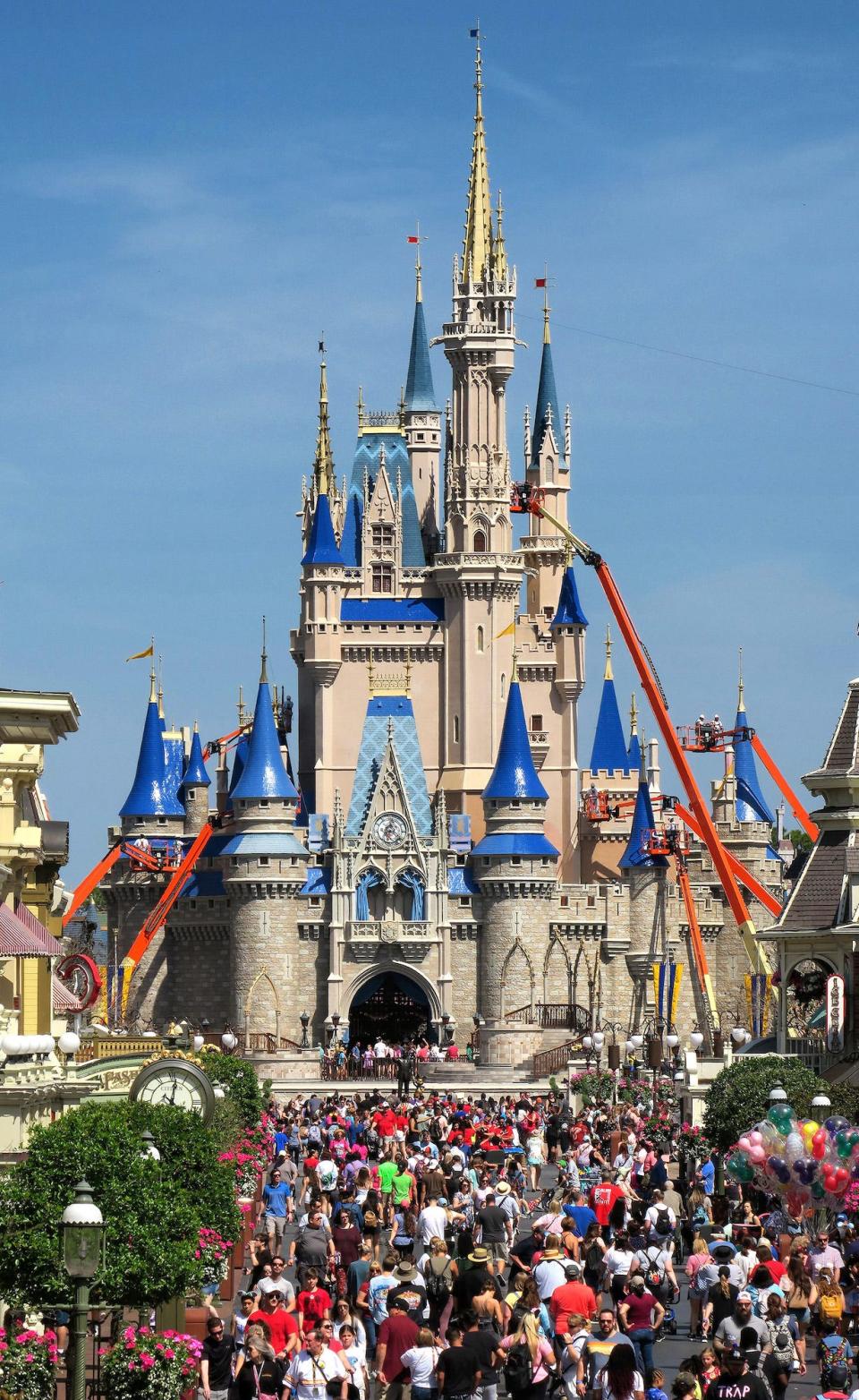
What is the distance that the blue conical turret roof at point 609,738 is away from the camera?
354 ft

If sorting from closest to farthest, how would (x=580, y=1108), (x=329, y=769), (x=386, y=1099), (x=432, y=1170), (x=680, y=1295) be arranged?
(x=680, y=1295), (x=432, y=1170), (x=580, y=1108), (x=386, y=1099), (x=329, y=769)

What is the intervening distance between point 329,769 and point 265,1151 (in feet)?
191

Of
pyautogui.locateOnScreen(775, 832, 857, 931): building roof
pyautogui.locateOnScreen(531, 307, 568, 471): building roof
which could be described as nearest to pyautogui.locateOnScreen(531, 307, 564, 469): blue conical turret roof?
pyautogui.locateOnScreen(531, 307, 568, 471): building roof

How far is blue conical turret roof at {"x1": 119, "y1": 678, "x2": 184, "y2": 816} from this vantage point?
340ft

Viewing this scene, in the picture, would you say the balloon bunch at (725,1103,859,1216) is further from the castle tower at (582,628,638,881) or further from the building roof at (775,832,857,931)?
the castle tower at (582,628,638,881)

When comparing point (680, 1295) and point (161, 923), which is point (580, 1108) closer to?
point (680, 1295)

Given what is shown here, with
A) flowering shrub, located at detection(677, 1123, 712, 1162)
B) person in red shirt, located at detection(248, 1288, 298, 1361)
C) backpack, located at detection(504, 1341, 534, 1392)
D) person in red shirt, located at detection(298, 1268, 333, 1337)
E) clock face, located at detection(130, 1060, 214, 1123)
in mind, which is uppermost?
flowering shrub, located at detection(677, 1123, 712, 1162)

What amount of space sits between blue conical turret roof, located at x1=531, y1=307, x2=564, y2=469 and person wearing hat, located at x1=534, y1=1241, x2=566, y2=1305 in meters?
84.5

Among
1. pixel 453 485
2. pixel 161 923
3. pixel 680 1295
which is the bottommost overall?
pixel 680 1295

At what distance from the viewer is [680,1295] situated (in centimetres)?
3328

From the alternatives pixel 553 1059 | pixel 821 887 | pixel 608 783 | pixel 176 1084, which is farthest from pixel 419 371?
pixel 176 1084

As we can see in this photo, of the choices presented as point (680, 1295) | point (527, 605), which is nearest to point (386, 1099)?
point (680, 1295)

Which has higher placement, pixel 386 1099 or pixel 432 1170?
pixel 386 1099

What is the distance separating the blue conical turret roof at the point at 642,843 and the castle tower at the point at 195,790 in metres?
13.7
